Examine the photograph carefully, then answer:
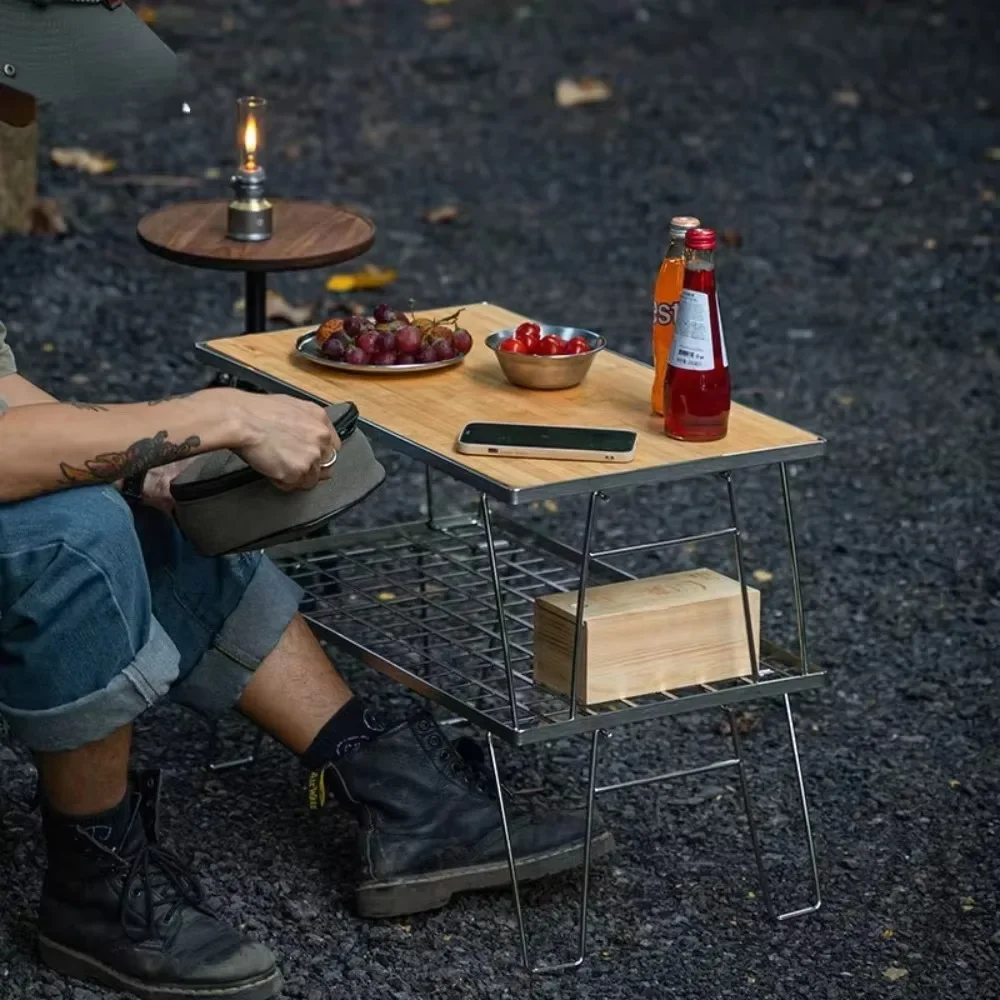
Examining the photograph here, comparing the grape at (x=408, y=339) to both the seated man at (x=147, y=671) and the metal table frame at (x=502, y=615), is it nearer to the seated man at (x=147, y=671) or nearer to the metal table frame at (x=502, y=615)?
the metal table frame at (x=502, y=615)

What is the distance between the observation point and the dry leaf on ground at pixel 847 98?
937 cm

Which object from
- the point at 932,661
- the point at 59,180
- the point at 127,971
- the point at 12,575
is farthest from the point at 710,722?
the point at 59,180

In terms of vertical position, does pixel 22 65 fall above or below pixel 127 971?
above

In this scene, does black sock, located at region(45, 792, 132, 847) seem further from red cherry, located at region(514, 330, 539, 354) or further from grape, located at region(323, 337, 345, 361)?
red cherry, located at region(514, 330, 539, 354)

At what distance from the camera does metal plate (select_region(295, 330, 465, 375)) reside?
3605 mm

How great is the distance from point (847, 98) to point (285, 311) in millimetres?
4059

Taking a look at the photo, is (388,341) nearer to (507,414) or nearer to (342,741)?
(507,414)

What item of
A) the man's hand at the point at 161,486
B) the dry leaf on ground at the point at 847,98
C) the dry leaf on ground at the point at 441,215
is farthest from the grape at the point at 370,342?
the dry leaf on ground at the point at 847,98

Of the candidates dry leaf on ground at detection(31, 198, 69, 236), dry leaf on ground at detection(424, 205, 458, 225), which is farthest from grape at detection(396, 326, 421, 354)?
dry leaf on ground at detection(424, 205, 458, 225)

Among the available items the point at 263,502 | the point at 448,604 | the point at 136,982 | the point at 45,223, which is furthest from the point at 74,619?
the point at 45,223

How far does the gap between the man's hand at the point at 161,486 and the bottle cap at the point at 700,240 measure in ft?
3.01

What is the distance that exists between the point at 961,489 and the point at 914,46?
18.1ft

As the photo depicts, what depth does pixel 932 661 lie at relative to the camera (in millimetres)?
4469

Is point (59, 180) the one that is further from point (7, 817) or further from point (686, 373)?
point (686, 373)
